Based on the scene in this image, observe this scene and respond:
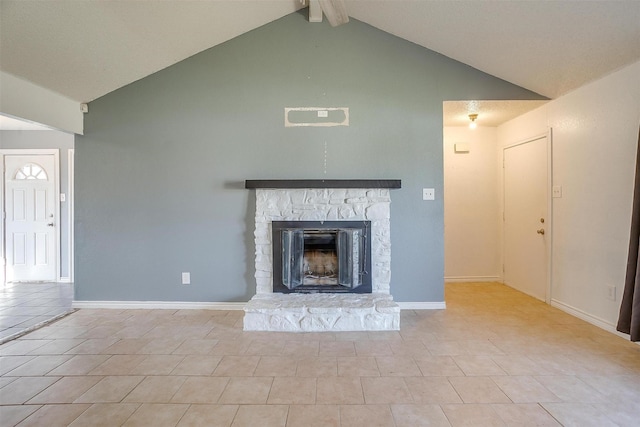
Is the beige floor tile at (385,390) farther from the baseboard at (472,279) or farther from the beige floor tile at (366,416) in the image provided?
the baseboard at (472,279)

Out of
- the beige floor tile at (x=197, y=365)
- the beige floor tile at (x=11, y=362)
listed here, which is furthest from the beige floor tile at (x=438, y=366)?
the beige floor tile at (x=11, y=362)

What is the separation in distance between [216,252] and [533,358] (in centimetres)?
304

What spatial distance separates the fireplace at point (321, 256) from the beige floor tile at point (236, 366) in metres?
1.07

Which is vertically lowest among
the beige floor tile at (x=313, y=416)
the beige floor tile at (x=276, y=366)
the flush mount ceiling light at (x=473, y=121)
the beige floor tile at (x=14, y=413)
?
the beige floor tile at (x=14, y=413)

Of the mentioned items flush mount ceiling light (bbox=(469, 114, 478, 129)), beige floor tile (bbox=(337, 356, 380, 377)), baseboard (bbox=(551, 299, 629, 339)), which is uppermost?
flush mount ceiling light (bbox=(469, 114, 478, 129))

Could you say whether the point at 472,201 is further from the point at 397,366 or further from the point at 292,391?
the point at 292,391

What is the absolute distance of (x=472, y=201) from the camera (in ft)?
15.8

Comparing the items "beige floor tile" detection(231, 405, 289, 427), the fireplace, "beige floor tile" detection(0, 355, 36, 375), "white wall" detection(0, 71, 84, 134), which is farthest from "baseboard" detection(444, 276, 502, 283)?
"white wall" detection(0, 71, 84, 134)

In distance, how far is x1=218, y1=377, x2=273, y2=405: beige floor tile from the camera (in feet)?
6.52

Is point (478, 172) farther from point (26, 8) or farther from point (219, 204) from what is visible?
point (26, 8)

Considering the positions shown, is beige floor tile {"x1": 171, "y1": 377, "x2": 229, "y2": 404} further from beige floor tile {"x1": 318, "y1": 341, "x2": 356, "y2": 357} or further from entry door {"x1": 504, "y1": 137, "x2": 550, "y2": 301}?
entry door {"x1": 504, "y1": 137, "x2": 550, "y2": 301}

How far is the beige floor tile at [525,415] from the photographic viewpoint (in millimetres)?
1772

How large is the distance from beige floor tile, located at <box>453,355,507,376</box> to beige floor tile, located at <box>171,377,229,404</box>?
1.64 m

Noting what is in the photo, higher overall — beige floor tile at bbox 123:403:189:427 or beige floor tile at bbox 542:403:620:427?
beige floor tile at bbox 542:403:620:427
